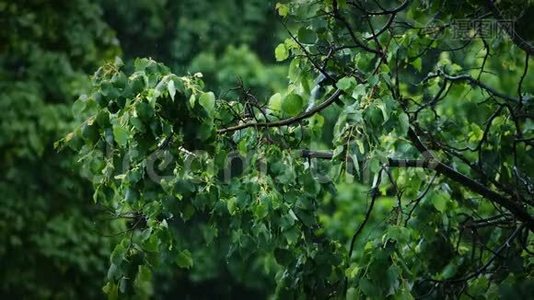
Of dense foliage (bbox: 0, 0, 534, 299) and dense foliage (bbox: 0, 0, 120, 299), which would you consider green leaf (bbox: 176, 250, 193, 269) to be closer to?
dense foliage (bbox: 0, 0, 534, 299)

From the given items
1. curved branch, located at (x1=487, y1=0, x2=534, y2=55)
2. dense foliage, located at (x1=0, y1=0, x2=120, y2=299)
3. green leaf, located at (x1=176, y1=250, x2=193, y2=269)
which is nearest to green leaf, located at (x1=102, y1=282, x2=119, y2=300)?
green leaf, located at (x1=176, y1=250, x2=193, y2=269)

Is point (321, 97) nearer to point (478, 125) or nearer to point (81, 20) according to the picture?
point (478, 125)

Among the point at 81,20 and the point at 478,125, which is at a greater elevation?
the point at 81,20

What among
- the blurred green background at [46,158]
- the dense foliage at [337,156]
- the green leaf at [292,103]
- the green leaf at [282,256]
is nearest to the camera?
the dense foliage at [337,156]

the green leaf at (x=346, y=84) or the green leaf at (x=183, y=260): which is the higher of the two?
the green leaf at (x=346, y=84)

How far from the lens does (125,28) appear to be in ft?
26.6

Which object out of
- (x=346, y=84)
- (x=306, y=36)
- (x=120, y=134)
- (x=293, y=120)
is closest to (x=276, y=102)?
(x=293, y=120)

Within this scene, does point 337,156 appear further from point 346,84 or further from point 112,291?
point 112,291

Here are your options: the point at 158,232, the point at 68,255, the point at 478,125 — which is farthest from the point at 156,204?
the point at 68,255

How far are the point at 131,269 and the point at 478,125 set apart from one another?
1.47 meters

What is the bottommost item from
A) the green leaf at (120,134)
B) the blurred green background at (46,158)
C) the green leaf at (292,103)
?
the green leaf at (120,134)

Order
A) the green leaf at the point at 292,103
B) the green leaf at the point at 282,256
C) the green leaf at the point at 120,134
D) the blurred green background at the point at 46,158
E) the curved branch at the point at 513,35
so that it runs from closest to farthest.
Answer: the green leaf at the point at 120,134 < the green leaf at the point at 292,103 < the green leaf at the point at 282,256 < the curved branch at the point at 513,35 < the blurred green background at the point at 46,158

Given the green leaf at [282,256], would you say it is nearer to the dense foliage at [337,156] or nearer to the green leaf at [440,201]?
the dense foliage at [337,156]

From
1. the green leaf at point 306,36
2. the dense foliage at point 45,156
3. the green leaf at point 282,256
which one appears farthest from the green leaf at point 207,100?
the dense foliage at point 45,156
